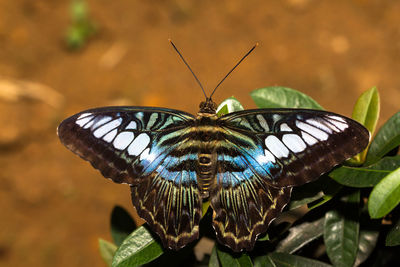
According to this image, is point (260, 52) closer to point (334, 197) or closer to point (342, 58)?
point (342, 58)

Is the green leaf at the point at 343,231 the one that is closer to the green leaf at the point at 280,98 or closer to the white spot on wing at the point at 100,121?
the green leaf at the point at 280,98

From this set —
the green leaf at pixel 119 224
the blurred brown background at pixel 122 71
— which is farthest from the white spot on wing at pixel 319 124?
the blurred brown background at pixel 122 71

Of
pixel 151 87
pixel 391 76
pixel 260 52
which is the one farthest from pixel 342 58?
pixel 151 87

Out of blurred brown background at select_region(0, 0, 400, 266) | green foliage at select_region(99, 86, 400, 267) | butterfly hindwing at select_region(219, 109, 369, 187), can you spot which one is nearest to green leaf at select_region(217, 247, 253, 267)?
green foliage at select_region(99, 86, 400, 267)

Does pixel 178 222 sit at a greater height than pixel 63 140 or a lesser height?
lesser

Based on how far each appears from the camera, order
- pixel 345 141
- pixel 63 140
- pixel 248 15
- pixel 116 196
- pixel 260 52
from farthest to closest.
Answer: pixel 248 15
pixel 260 52
pixel 116 196
pixel 63 140
pixel 345 141

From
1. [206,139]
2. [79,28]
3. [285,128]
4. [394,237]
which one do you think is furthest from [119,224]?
[79,28]
